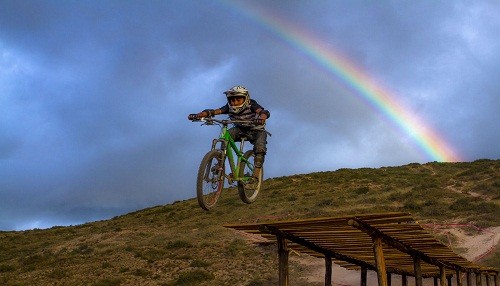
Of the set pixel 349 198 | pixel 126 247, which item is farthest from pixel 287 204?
pixel 126 247

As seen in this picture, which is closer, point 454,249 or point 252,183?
point 252,183

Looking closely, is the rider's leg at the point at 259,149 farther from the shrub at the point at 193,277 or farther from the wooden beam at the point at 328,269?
the shrub at the point at 193,277

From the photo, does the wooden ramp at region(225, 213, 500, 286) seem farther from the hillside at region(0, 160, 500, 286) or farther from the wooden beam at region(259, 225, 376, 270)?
the hillside at region(0, 160, 500, 286)

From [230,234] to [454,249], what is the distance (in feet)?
49.4

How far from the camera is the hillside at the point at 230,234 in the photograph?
3089 cm

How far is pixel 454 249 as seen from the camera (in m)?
32.2

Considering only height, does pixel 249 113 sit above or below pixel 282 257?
above

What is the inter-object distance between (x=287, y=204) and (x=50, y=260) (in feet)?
68.8

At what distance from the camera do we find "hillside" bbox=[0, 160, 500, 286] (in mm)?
30891

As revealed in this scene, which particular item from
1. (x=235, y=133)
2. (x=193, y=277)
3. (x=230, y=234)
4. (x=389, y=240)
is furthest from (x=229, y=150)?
(x=230, y=234)

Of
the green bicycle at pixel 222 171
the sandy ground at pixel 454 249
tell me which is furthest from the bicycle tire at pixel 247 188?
the sandy ground at pixel 454 249

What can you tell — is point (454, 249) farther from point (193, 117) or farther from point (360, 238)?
point (193, 117)

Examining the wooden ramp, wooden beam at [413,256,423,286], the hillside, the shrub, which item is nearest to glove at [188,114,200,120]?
the wooden ramp

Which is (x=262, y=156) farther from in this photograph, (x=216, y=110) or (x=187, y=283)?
(x=187, y=283)
